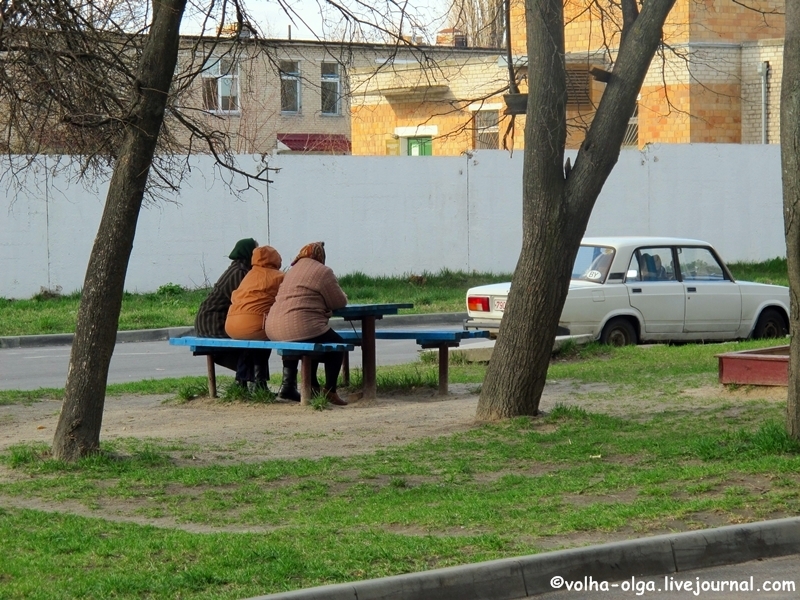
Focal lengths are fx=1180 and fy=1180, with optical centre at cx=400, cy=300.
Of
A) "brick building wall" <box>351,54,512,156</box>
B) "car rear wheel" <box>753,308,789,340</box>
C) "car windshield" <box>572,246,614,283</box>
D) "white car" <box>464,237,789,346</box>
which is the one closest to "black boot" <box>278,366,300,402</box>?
"white car" <box>464,237,789,346</box>

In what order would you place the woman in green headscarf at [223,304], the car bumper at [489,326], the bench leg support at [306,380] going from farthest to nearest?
1. the car bumper at [489,326]
2. the woman in green headscarf at [223,304]
3. the bench leg support at [306,380]

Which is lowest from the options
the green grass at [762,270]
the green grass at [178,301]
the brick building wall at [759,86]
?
the green grass at [178,301]

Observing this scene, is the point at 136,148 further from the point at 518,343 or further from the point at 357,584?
the point at 357,584

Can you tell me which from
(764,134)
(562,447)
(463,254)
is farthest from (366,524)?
(764,134)

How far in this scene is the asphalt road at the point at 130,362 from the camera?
14.1 meters

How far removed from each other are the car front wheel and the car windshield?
0.61 metres

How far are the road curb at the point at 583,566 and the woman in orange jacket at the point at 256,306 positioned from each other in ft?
20.3

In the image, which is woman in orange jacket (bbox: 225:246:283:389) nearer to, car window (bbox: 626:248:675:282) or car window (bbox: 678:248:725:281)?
car window (bbox: 626:248:675:282)

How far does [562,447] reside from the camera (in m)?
8.38

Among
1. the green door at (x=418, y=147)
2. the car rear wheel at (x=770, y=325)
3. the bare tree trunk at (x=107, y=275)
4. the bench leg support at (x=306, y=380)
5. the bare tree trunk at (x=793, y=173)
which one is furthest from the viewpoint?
the green door at (x=418, y=147)

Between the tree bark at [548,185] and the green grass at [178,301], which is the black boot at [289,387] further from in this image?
the green grass at [178,301]

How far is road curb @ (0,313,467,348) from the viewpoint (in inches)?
722

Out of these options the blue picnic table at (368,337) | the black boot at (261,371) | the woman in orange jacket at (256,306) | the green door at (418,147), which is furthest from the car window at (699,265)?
the green door at (418,147)

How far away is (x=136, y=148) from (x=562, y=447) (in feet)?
11.9
